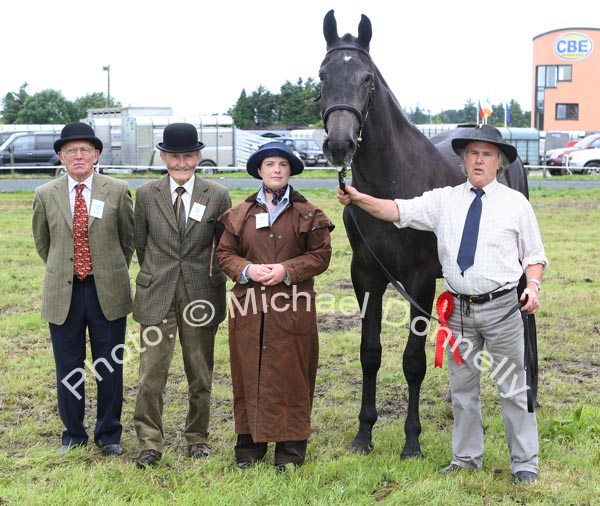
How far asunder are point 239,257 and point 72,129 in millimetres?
1342

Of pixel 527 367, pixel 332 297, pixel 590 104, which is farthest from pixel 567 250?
pixel 590 104

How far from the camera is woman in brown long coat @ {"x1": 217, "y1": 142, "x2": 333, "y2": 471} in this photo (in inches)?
175

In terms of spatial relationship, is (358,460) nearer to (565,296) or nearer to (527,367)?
(527,367)

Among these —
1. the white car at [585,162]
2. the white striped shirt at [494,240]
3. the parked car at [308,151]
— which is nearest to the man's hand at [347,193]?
the white striped shirt at [494,240]

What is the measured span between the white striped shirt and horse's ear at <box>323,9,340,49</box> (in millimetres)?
1196

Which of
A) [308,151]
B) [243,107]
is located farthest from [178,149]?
[243,107]

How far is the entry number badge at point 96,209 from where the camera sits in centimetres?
476

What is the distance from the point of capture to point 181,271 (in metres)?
4.69

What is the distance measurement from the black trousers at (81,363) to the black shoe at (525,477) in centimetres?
248

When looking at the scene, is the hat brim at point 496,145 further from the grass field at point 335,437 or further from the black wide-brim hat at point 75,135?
the black wide-brim hat at point 75,135

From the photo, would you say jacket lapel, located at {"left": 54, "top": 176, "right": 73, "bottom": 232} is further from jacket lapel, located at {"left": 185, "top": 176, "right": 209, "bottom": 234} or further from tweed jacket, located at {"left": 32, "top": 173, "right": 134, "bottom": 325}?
jacket lapel, located at {"left": 185, "top": 176, "right": 209, "bottom": 234}

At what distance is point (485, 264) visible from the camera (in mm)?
4176

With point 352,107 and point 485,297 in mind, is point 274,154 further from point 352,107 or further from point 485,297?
point 485,297

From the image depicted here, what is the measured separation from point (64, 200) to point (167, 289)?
881 millimetres
